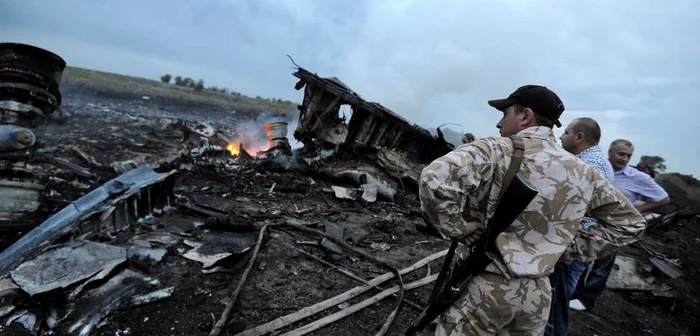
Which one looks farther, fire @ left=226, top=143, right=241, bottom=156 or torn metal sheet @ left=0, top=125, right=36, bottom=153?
fire @ left=226, top=143, right=241, bottom=156

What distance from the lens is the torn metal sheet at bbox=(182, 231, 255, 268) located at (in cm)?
428

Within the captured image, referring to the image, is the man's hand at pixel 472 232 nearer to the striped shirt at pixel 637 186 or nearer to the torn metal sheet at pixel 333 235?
the striped shirt at pixel 637 186

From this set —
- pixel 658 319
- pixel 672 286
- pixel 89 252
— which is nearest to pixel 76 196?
pixel 89 252

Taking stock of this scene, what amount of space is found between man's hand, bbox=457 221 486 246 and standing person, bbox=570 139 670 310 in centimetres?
256

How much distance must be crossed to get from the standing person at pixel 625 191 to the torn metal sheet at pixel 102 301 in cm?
464

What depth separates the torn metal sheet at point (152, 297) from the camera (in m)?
3.36

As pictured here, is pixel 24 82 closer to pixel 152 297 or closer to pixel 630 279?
pixel 152 297

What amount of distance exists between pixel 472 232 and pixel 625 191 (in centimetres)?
300

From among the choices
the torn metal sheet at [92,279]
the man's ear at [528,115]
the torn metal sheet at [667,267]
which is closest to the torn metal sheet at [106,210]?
the torn metal sheet at [92,279]

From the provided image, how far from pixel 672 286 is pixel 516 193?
279 inches

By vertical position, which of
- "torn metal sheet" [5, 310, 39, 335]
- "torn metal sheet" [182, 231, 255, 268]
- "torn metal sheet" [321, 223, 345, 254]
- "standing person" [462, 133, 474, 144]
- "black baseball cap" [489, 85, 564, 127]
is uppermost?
"standing person" [462, 133, 474, 144]

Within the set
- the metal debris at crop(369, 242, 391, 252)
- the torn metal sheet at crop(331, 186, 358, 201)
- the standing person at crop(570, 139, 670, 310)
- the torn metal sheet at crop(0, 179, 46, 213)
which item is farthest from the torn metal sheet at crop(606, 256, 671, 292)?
the torn metal sheet at crop(0, 179, 46, 213)

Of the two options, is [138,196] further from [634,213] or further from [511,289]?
[634,213]

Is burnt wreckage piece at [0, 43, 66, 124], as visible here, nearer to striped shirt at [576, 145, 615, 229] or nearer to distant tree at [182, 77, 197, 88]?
striped shirt at [576, 145, 615, 229]
